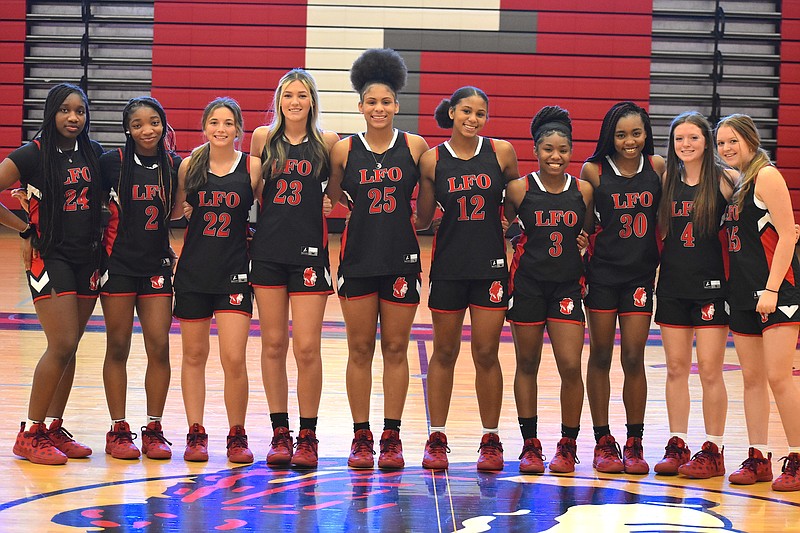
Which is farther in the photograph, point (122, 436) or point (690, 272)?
point (122, 436)

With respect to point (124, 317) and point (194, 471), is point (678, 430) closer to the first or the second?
point (194, 471)

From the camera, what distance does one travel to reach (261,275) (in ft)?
11.6

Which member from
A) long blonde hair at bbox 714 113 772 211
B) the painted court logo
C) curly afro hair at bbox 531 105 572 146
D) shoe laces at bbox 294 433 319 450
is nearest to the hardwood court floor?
the painted court logo

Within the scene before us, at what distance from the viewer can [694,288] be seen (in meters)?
3.50

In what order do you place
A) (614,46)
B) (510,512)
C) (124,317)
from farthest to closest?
(614,46), (124,317), (510,512)

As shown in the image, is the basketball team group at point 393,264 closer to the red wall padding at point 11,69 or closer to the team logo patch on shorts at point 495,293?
A: the team logo patch on shorts at point 495,293

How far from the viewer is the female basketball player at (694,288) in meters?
3.50

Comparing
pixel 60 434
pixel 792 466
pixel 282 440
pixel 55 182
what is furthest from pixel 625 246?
pixel 60 434

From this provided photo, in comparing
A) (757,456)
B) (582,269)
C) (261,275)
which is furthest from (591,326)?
(261,275)

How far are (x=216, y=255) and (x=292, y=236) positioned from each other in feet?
0.99

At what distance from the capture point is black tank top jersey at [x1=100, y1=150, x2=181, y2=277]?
360 centimetres

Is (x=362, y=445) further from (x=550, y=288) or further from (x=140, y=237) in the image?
(x=140, y=237)

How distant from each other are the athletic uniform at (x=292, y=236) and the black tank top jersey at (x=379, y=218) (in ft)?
0.35

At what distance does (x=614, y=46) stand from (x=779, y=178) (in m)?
8.03
